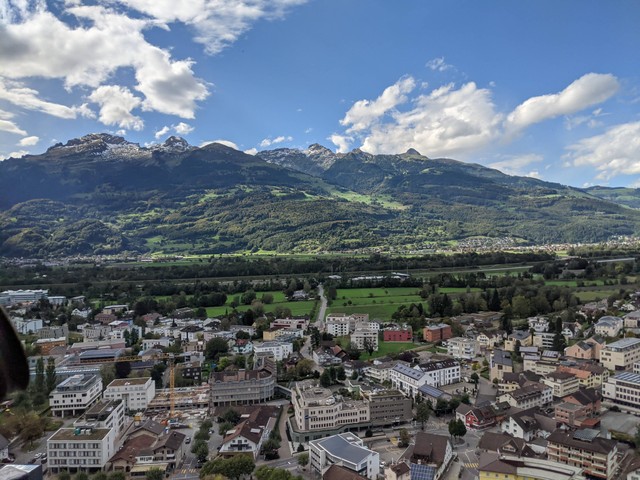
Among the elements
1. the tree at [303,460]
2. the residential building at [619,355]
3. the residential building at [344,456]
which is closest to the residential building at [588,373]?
the residential building at [619,355]

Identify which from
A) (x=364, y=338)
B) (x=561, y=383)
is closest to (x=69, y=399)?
(x=364, y=338)

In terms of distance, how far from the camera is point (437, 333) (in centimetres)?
2938

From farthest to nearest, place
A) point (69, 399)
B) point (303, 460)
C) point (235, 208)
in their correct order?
1. point (235, 208)
2. point (69, 399)
3. point (303, 460)

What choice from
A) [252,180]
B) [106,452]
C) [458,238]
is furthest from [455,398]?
[252,180]

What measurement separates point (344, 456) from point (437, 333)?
16258 millimetres

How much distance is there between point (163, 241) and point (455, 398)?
241ft

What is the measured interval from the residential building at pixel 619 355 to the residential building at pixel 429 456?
508 inches

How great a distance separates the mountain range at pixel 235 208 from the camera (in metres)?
79.1

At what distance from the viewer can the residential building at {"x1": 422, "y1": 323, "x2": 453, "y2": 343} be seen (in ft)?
96.1

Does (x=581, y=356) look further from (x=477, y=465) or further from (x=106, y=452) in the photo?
(x=106, y=452)

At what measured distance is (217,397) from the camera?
21250 mm

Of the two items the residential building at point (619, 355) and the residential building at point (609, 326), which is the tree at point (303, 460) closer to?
the residential building at point (619, 355)

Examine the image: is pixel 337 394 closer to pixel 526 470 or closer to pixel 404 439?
pixel 404 439

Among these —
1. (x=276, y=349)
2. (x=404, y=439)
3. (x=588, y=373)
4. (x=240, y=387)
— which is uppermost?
(x=276, y=349)
